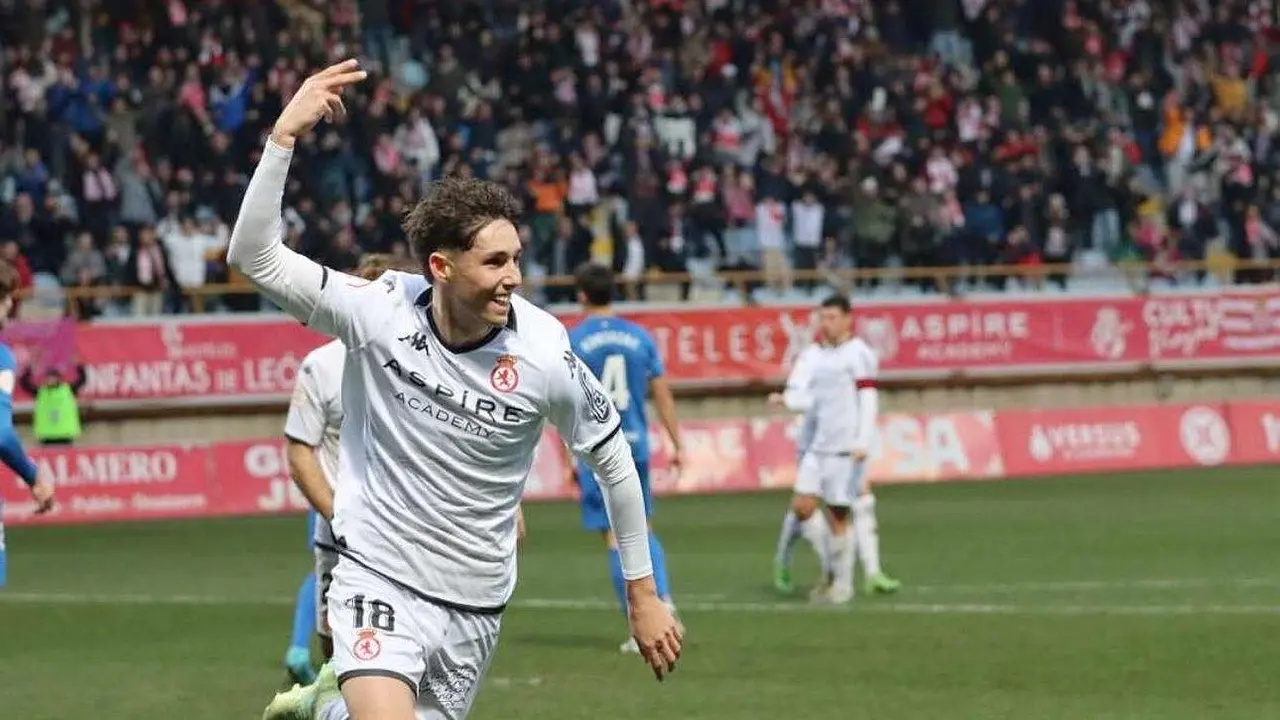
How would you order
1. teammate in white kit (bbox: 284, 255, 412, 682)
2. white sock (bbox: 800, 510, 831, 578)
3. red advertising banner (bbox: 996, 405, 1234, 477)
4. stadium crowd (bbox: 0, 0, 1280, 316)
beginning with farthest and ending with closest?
red advertising banner (bbox: 996, 405, 1234, 477), stadium crowd (bbox: 0, 0, 1280, 316), white sock (bbox: 800, 510, 831, 578), teammate in white kit (bbox: 284, 255, 412, 682)

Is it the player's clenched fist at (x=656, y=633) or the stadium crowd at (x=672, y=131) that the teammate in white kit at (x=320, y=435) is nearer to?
the player's clenched fist at (x=656, y=633)

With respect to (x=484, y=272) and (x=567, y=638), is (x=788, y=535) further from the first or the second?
(x=484, y=272)

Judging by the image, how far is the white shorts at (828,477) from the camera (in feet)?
53.9

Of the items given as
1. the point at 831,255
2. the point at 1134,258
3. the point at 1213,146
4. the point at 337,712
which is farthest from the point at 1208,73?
the point at 337,712

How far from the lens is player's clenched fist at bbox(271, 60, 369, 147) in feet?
20.1

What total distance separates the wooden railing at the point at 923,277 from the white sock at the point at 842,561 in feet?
41.6

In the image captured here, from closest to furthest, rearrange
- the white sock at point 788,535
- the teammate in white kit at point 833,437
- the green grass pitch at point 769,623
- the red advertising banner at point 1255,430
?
the green grass pitch at point 769,623 → the teammate in white kit at point 833,437 → the white sock at point 788,535 → the red advertising banner at point 1255,430

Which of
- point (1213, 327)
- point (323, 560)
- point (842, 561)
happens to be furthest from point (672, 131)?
point (323, 560)

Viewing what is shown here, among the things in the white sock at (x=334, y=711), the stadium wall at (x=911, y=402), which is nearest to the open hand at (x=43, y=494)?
the white sock at (x=334, y=711)

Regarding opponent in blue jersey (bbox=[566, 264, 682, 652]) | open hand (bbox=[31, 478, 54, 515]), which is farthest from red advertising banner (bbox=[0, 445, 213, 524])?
open hand (bbox=[31, 478, 54, 515])

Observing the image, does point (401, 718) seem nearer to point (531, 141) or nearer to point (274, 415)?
point (274, 415)

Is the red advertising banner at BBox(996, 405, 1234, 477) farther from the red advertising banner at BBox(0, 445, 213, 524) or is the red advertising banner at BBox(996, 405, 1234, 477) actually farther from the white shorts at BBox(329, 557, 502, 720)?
the white shorts at BBox(329, 557, 502, 720)

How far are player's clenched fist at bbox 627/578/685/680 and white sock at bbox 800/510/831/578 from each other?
9.98 metres

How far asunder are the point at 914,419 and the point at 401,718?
23.5 meters
